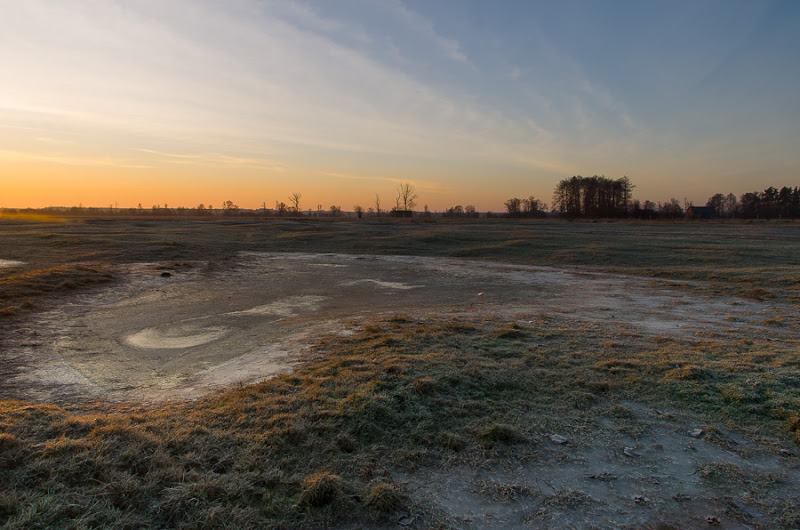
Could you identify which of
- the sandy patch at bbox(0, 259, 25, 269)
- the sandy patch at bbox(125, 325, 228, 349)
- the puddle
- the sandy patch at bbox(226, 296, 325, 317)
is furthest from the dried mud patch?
the sandy patch at bbox(0, 259, 25, 269)

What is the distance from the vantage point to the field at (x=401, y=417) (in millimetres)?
3004

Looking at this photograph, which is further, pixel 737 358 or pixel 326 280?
pixel 326 280

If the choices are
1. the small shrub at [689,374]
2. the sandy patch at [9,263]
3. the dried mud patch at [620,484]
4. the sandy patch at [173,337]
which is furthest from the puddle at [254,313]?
the sandy patch at [9,263]

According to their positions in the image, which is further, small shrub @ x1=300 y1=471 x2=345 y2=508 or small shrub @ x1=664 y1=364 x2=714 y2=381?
small shrub @ x1=664 y1=364 x2=714 y2=381

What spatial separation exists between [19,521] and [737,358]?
8153 mm

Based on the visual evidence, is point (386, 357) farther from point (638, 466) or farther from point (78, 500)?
point (78, 500)

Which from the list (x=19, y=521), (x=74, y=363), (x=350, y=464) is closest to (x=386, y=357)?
(x=350, y=464)

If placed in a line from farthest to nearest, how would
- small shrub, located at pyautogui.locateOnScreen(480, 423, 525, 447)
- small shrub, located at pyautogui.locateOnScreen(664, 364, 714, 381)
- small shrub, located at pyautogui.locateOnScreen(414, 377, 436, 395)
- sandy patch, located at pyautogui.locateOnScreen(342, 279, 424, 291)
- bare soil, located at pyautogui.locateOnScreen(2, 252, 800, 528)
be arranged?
sandy patch, located at pyautogui.locateOnScreen(342, 279, 424, 291) < small shrub, located at pyautogui.locateOnScreen(664, 364, 714, 381) < small shrub, located at pyautogui.locateOnScreen(414, 377, 436, 395) < small shrub, located at pyautogui.locateOnScreen(480, 423, 525, 447) < bare soil, located at pyautogui.locateOnScreen(2, 252, 800, 528)

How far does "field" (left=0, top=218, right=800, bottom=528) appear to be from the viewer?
3.00 metres

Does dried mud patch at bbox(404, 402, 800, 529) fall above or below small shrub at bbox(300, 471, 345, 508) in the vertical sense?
below

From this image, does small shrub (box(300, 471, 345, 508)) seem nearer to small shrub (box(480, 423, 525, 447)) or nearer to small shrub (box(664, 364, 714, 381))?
small shrub (box(480, 423, 525, 447))

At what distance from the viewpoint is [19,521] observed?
2.61 metres

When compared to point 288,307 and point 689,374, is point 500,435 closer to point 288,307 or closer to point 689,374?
point 689,374

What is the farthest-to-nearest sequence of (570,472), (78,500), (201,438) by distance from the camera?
(201,438), (570,472), (78,500)
